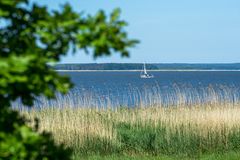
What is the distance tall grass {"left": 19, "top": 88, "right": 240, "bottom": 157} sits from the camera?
36.2 feet

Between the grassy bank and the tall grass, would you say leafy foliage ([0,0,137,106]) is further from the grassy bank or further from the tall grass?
the tall grass

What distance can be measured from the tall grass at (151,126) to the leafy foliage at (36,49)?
28.1 feet

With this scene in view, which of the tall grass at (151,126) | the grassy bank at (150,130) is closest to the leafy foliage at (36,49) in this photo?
the grassy bank at (150,130)

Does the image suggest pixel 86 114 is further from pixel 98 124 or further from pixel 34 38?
pixel 34 38

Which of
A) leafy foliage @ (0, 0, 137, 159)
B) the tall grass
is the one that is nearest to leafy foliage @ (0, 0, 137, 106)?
leafy foliage @ (0, 0, 137, 159)

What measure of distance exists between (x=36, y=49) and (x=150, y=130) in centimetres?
1004

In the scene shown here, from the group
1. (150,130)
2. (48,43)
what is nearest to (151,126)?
(150,130)

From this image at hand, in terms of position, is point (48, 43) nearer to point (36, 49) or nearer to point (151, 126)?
point (36, 49)

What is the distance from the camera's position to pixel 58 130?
11.3m

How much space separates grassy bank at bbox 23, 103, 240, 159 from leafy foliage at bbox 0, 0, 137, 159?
8045 mm

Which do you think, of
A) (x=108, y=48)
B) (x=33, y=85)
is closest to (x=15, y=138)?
(x=33, y=85)

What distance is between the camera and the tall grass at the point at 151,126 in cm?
1105

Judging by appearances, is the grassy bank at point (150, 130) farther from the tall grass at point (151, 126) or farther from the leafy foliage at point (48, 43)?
the leafy foliage at point (48, 43)

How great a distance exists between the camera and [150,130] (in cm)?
1191
